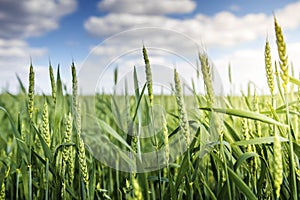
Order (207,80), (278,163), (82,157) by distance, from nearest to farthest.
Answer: (278,163) → (207,80) → (82,157)

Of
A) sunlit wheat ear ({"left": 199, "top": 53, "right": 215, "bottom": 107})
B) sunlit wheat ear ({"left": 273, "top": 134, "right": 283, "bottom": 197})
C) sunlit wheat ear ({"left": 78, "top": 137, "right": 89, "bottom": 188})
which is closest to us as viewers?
sunlit wheat ear ({"left": 273, "top": 134, "right": 283, "bottom": 197})

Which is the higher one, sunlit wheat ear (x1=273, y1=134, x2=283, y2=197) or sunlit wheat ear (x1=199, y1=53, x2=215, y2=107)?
sunlit wheat ear (x1=199, y1=53, x2=215, y2=107)

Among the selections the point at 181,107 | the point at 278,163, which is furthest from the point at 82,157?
the point at 278,163

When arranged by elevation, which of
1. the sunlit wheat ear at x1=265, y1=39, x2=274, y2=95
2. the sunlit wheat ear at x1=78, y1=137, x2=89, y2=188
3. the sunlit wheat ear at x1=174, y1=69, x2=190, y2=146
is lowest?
the sunlit wheat ear at x1=78, y1=137, x2=89, y2=188

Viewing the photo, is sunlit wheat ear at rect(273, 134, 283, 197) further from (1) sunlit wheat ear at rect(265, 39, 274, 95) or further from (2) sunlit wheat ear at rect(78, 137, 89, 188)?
(2) sunlit wheat ear at rect(78, 137, 89, 188)

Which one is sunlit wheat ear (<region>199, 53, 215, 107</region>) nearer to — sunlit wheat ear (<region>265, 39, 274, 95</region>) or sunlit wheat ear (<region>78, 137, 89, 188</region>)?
sunlit wheat ear (<region>265, 39, 274, 95</region>)

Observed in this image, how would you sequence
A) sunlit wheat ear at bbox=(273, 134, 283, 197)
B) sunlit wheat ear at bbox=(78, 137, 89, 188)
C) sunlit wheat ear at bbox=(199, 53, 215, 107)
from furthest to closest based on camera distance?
1. sunlit wheat ear at bbox=(78, 137, 89, 188)
2. sunlit wheat ear at bbox=(199, 53, 215, 107)
3. sunlit wheat ear at bbox=(273, 134, 283, 197)

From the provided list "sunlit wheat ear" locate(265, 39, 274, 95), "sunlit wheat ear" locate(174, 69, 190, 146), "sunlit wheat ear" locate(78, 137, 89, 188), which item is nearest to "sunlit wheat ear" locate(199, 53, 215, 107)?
"sunlit wheat ear" locate(174, 69, 190, 146)

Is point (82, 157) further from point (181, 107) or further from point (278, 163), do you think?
point (278, 163)

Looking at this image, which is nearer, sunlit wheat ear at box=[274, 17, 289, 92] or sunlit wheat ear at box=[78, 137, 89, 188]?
sunlit wheat ear at box=[274, 17, 289, 92]

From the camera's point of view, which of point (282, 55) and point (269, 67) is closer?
point (282, 55)

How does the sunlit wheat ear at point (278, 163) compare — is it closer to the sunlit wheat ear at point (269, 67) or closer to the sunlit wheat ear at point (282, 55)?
the sunlit wheat ear at point (282, 55)

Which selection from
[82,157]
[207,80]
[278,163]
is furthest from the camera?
[82,157]

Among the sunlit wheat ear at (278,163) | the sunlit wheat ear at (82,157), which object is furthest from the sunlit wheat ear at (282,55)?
the sunlit wheat ear at (82,157)
